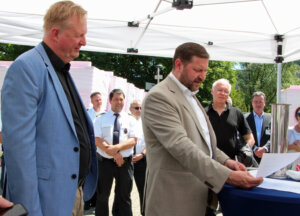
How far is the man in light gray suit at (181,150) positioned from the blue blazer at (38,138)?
0.54 m

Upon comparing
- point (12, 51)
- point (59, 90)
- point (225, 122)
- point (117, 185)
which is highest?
point (12, 51)

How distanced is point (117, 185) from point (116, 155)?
0.46 meters

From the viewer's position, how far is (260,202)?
5.44ft

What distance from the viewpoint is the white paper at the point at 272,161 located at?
1.74m

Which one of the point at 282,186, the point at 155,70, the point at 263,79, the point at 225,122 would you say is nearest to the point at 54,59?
the point at 282,186

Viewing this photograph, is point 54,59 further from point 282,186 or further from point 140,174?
point 140,174

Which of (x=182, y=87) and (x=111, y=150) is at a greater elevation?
(x=182, y=87)

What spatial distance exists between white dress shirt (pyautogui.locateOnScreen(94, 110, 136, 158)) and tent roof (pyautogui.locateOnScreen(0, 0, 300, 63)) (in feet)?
4.61

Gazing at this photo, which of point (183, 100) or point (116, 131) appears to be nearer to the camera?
point (183, 100)

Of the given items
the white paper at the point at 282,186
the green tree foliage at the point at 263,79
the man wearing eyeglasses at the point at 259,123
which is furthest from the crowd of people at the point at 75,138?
the green tree foliage at the point at 263,79

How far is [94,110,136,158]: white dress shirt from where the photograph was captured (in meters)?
4.87

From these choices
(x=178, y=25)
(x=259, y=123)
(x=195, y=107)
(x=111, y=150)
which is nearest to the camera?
(x=195, y=107)

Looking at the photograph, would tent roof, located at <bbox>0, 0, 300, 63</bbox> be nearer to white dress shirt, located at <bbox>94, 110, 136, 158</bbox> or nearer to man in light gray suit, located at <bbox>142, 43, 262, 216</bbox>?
white dress shirt, located at <bbox>94, 110, 136, 158</bbox>

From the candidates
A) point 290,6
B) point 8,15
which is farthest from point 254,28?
point 8,15
